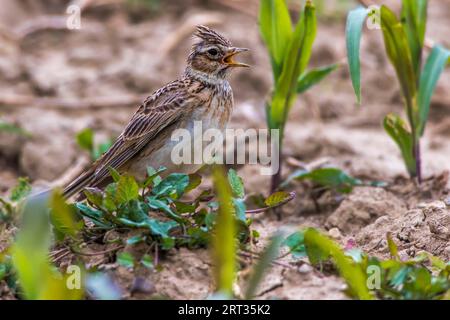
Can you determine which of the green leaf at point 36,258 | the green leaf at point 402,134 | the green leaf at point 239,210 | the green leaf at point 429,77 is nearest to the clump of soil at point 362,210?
the green leaf at point 402,134

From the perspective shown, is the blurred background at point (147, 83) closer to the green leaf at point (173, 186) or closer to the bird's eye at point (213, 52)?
the bird's eye at point (213, 52)

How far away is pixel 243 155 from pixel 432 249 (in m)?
2.91

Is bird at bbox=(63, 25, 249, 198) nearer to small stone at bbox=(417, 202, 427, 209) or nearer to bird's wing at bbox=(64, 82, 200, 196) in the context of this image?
bird's wing at bbox=(64, 82, 200, 196)

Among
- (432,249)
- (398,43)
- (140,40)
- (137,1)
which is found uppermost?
(137,1)

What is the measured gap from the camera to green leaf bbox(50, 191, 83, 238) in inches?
150

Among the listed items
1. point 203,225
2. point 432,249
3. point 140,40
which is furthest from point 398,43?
point 140,40

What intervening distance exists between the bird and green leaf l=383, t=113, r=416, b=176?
1227 millimetres

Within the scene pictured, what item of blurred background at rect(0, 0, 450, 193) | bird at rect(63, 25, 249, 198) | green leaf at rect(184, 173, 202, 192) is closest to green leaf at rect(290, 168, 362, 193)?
blurred background at rect(0, 0, 450, 193)

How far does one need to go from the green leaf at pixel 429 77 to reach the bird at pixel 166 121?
1.40 meters

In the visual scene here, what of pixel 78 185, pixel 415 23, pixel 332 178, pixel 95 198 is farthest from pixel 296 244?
pixel 415 23

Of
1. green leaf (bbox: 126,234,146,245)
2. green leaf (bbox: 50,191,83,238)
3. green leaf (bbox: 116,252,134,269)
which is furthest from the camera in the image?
green leaf (bbox: 126,234,146,245)

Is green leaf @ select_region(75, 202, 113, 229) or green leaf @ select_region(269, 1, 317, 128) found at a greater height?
green leaf @ select_region(269, 1, 317, 128)
